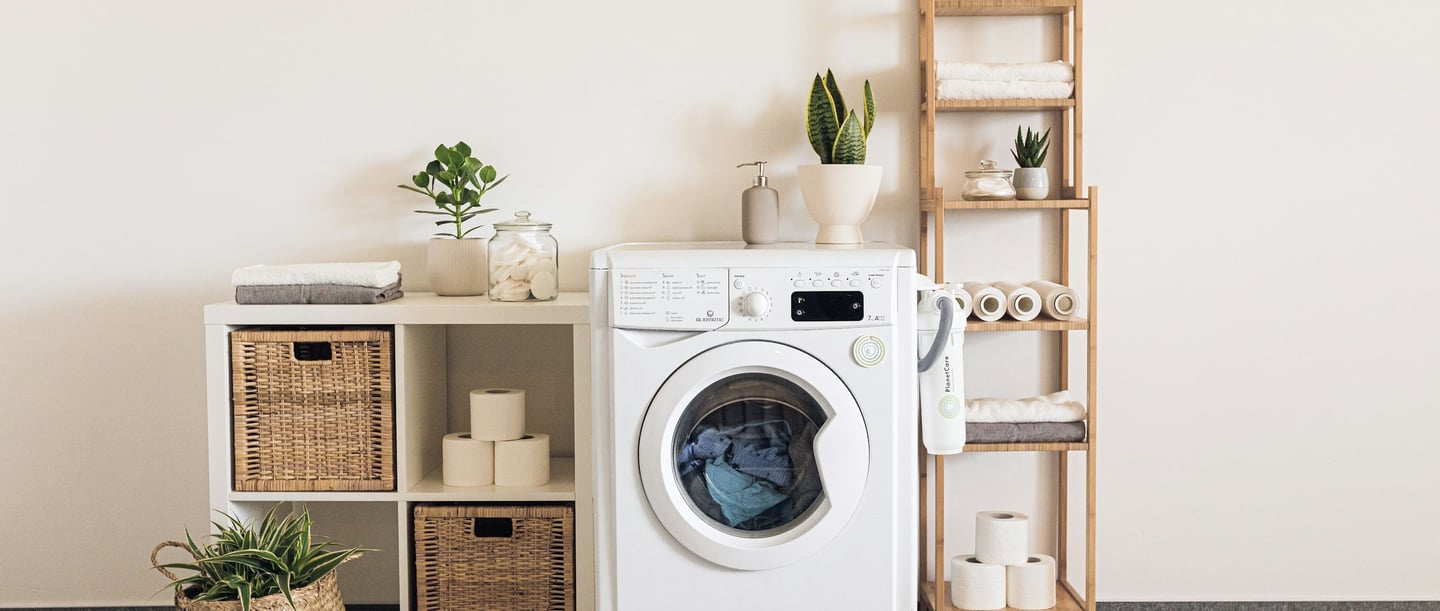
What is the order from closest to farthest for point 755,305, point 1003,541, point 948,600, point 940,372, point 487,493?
point 755,305 → point 940,372 → point 487,493 → point 1003,541 → point 948,600

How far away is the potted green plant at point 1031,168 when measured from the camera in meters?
2.35

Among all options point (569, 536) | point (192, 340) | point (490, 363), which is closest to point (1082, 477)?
point (569, 536)

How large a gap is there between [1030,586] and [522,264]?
1.21 meters

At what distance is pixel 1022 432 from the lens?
234 cm

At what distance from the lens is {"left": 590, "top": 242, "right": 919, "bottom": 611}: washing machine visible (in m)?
1.96

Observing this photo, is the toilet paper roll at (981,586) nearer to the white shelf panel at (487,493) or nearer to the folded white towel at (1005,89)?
the white shelf panel at (487,493)

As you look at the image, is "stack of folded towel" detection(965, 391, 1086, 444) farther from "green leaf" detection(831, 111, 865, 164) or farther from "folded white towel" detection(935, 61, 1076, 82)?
"folded white towel" detection(935, 61, 1076, 82)

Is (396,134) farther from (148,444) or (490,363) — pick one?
(148,444)

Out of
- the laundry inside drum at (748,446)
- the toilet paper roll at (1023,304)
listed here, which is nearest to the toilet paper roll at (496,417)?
the laundry inside drum at (748,446)

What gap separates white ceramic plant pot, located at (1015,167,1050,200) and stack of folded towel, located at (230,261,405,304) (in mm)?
1290

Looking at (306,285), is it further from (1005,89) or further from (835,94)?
(1005,89)

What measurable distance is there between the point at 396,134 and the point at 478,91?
0.21 m

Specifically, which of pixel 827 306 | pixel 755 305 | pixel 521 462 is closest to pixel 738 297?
pixel 755 305

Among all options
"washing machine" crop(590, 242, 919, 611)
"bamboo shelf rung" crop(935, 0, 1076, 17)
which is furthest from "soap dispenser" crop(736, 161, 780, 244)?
"bamboo shelf rung" crop(935, 0, 1076, 17)
